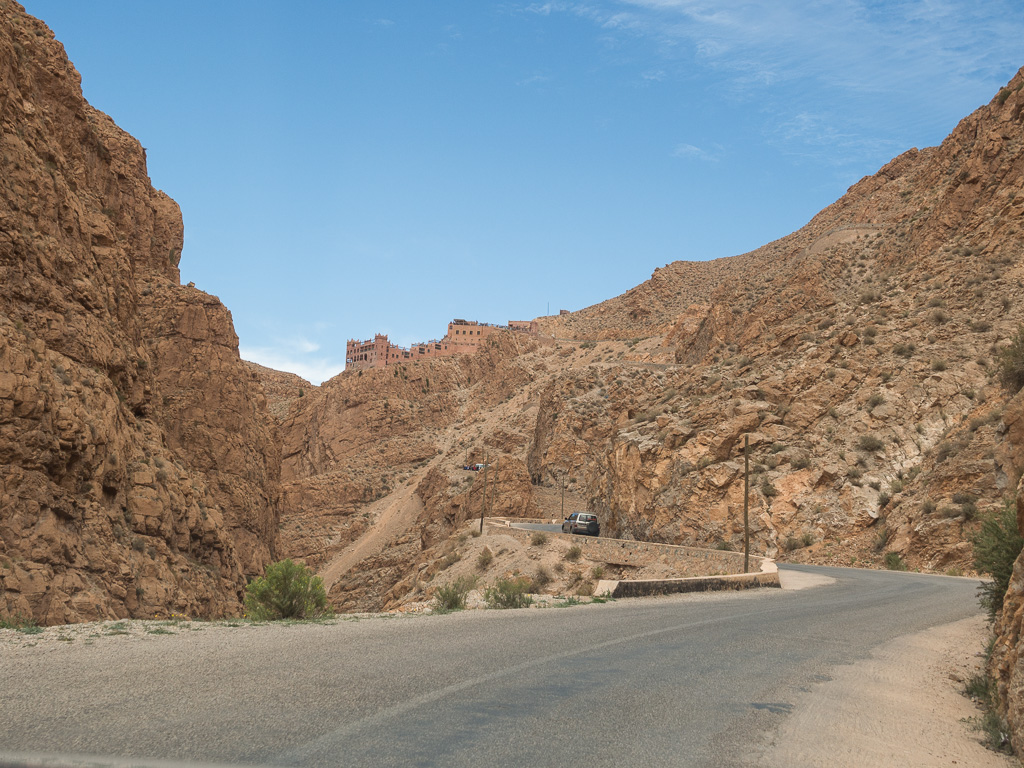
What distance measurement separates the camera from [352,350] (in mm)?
138000

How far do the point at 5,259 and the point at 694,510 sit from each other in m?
31.6

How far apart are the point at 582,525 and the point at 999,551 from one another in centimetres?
3529

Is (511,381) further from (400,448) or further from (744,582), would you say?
(744,582)

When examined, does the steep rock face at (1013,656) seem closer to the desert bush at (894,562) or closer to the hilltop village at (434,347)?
the desert bush at (894,562)

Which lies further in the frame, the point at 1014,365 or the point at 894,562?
the point at 1014,365

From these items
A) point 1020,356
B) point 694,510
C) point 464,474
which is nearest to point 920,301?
point 1020,356

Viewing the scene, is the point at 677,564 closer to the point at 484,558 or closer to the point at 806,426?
the point at 484,558

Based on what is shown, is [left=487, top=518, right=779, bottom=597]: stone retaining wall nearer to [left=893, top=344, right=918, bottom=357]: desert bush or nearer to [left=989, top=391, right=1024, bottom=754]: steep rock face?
[left=989, top=391, right=1024, bottom=754]: steep rock face

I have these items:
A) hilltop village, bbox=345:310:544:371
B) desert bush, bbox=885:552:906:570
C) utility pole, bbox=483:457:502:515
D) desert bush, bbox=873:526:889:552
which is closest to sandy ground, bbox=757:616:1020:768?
desert bush, bbox=885:552:906:570

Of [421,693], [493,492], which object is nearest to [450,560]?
[493,492]

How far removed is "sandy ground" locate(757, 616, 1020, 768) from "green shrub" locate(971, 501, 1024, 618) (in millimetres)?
999

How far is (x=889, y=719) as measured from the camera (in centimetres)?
762

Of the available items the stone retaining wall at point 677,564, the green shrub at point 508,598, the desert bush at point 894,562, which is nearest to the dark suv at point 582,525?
the stone retaining wall at point 677,564

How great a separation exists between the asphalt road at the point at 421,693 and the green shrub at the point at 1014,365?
952 inches
